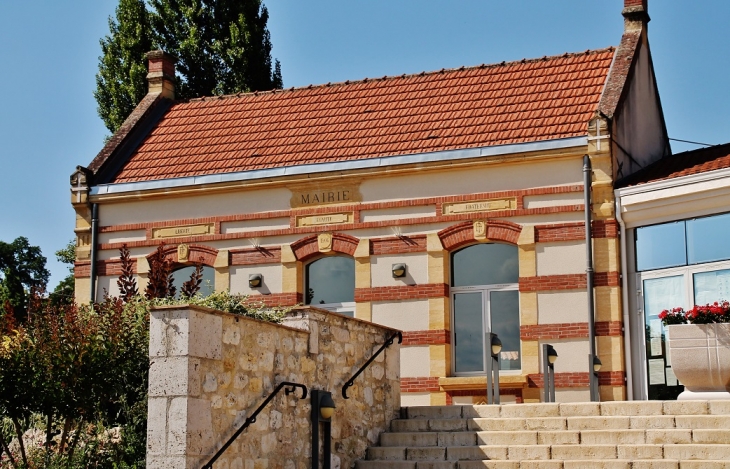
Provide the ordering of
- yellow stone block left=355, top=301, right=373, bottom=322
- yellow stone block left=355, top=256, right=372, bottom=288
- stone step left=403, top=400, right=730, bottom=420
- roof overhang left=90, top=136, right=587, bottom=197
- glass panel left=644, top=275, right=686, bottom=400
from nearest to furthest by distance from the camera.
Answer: stone step left=403, top=400, right=730, bottom=420
glass panel left=644, top=275, right=686, bottom=400
roof overhang left=90, top=136, right=587, bottom=197
yellow stone block left=355, top=301, right=373, bottom=322
yellow stone block left=355, top=256, right=372, bottom=288

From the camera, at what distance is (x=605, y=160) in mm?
18359

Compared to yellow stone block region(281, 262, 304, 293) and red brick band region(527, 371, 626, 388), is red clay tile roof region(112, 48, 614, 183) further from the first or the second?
red brick band region(527, 371, 626, 388)

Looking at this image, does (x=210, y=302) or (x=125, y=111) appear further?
(x=125, y=111)

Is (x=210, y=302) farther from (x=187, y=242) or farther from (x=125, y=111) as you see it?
(x=125, y=111)

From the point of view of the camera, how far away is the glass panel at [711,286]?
57.1 feet

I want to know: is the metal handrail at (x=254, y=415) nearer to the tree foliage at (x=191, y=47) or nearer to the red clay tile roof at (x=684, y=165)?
the red clay tile roof at (x=684, y=165)

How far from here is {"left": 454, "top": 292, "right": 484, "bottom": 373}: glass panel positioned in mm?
19172

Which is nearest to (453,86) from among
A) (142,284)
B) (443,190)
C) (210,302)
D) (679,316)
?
(443,190)

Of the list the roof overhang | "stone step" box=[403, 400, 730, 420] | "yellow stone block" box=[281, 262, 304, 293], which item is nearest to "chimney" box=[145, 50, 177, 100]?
the roof overhang

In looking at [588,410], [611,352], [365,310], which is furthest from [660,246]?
[588,410]

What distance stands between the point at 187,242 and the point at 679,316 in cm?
1056

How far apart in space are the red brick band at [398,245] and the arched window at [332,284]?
1.89 feet

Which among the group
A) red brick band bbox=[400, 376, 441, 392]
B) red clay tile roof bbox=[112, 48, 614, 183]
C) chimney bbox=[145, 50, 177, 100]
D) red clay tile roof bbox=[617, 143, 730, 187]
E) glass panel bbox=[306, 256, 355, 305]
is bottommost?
red brick band bbox=[400, 376, 441, 392]

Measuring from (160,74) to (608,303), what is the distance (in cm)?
1171
